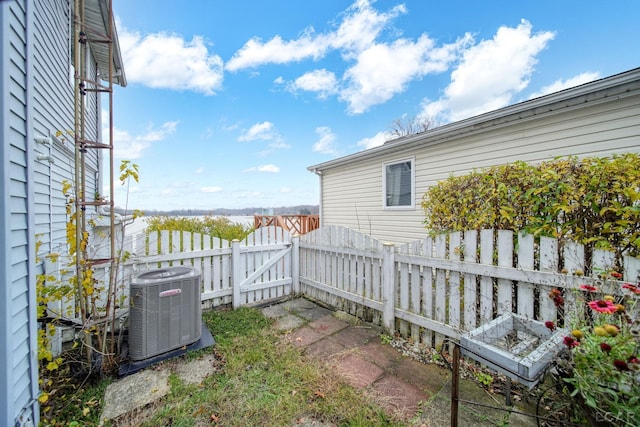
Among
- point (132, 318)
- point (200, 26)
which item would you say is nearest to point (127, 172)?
point (132, 318)

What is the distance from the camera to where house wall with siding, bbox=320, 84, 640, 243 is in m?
3.60

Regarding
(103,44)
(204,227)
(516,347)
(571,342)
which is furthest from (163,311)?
(103,44)

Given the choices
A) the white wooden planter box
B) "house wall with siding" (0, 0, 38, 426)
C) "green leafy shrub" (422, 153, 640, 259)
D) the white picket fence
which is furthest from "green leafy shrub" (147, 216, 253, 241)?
the white wooden planter box

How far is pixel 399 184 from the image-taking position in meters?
6.48

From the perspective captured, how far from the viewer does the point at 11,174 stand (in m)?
1.54

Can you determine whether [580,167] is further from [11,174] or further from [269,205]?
[269,205]

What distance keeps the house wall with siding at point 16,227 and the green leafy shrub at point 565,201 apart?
3495 millimetres

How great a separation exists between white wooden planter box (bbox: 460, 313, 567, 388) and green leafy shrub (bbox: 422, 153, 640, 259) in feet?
2.54

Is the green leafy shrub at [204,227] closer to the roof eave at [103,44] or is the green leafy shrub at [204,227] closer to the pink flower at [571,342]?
the roof eave at [103,44]

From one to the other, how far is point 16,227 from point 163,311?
139cm

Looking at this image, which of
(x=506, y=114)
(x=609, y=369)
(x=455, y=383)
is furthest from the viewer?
(x=506, y=114)

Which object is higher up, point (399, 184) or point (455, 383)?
point (399, 184)

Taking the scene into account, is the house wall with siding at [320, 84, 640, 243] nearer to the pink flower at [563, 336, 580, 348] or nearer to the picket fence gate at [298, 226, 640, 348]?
the picket fence gate at [298, 226, 640, 348]

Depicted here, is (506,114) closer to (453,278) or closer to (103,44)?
(453,278)
